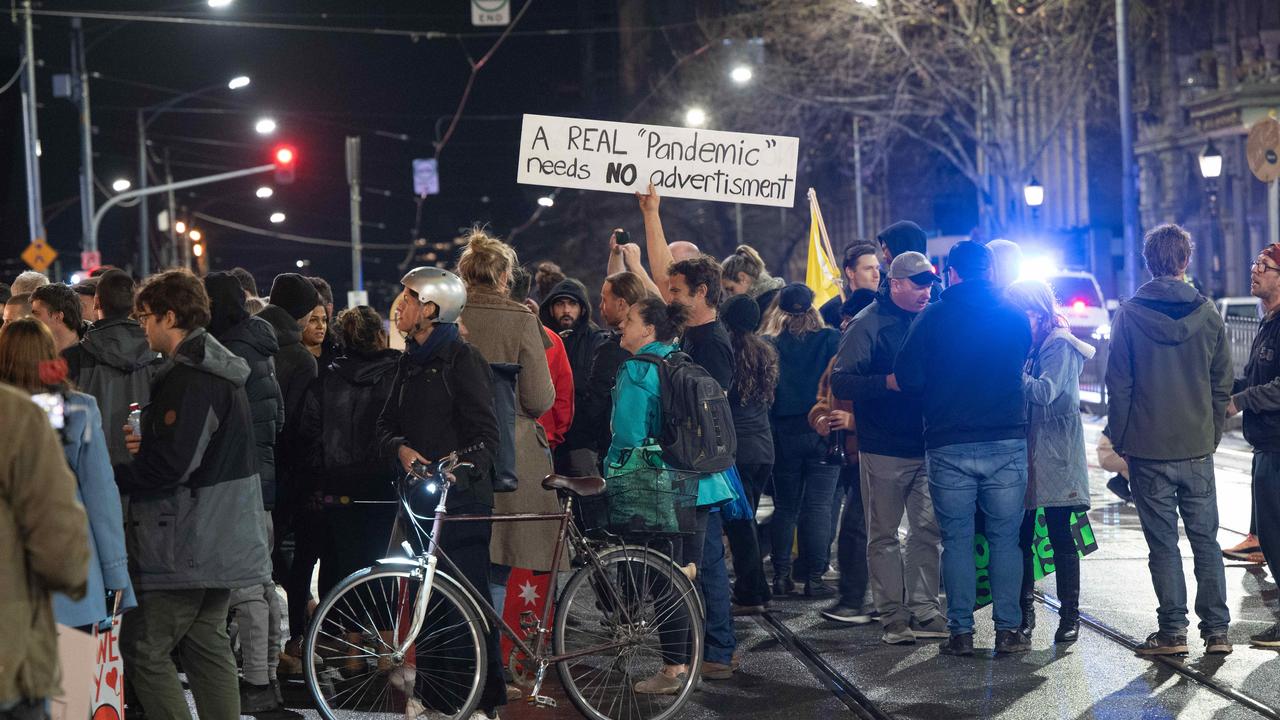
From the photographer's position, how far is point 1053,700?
7258 mm

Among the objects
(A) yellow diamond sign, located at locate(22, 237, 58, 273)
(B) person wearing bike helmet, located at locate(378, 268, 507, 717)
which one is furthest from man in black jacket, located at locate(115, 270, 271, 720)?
(A) yellow diamond sign, located at locate(22, 237, 58, 273)

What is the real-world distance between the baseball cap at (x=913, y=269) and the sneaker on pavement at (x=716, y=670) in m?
2.25

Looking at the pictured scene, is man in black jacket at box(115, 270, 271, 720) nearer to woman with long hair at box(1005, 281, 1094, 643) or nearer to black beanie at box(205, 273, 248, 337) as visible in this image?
black beanie at box(205, 273, 248, 337)

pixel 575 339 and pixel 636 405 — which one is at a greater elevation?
pixel 575 339

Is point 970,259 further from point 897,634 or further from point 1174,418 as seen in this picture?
point 897,634

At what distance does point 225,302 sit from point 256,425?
0.63 meters

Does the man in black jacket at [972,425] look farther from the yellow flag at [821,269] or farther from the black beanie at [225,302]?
the yellow flag at [821,269]

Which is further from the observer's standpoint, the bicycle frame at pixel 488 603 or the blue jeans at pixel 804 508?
the blue jeans at pixel 804 508

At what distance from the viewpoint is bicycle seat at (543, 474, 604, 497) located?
22.1 feet

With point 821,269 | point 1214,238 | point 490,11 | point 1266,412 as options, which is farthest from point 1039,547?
point 490,11

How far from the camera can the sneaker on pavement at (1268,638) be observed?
8148mm

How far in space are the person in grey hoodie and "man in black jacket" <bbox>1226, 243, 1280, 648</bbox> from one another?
0.16m

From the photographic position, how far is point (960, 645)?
834 centimetres

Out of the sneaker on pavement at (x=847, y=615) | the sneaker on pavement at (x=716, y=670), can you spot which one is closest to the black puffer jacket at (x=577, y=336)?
the sneaker on pavement at (x=847, y=615)
